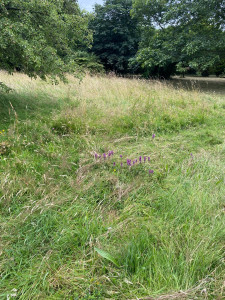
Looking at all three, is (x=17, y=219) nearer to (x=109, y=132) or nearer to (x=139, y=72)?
(x=109, y=132)

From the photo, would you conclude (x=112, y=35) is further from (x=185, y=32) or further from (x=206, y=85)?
(x=206, y=85)

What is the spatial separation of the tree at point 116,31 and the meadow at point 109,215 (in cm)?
1641

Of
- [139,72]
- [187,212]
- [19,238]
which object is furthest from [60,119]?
[139,72]

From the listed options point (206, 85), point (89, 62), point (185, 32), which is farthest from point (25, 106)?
point (206, 85)

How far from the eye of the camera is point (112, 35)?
1891 centimetres

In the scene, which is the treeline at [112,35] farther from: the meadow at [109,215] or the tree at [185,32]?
the meadow at [109,215]

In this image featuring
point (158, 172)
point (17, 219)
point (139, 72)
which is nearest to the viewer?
point (17, 219)

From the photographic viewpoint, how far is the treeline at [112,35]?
14.3 feet

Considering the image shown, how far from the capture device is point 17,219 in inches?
69.5

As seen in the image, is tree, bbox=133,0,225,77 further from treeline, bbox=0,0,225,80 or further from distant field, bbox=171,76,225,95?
distant field, bbox=171,76,225,95

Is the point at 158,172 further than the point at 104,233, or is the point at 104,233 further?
the point at 158,172

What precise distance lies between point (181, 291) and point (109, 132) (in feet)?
9.92

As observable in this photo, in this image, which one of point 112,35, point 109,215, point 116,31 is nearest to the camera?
point 109,215

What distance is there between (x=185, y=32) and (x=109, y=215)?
1385 centimetres
